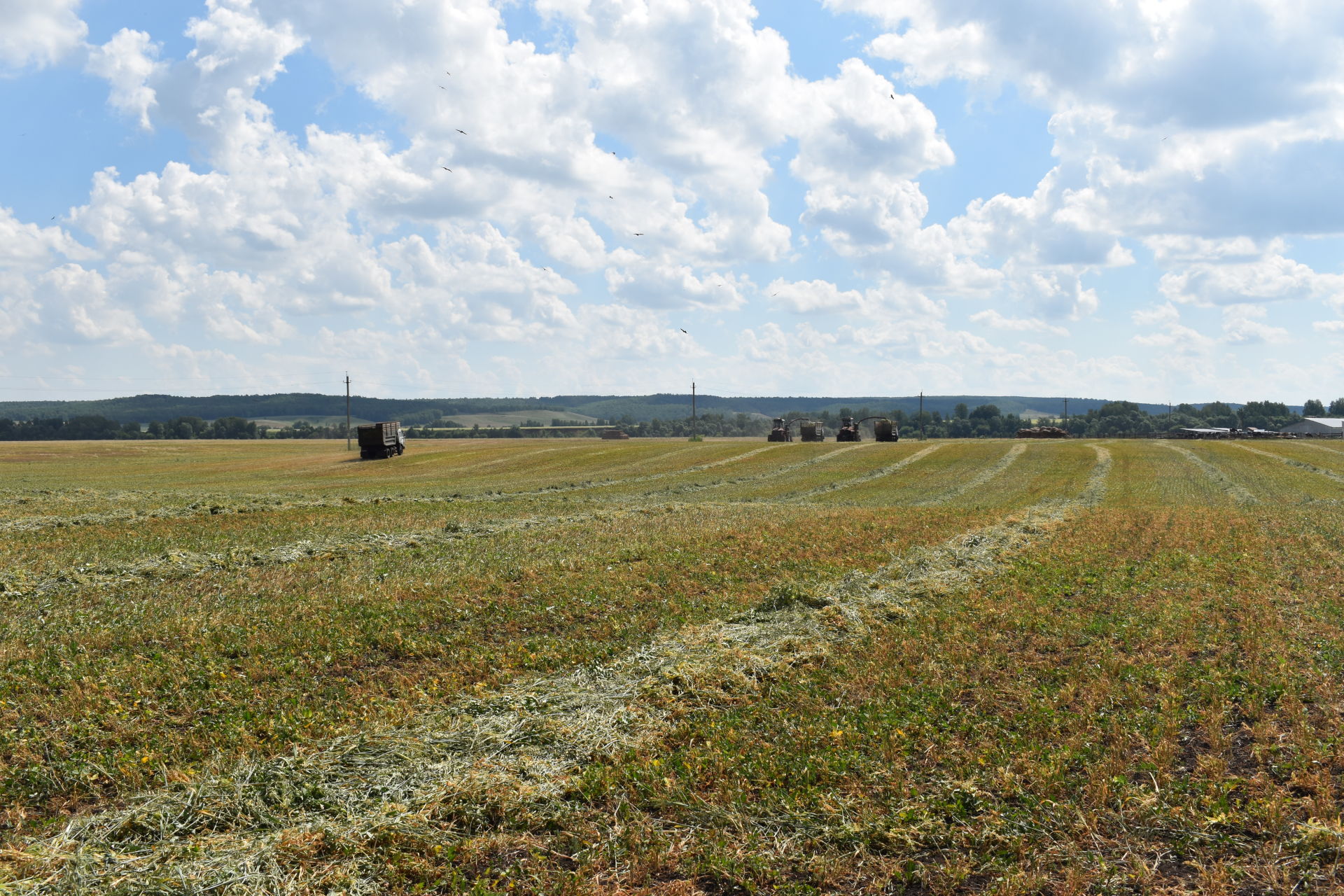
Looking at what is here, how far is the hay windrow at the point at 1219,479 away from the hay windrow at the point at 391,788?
3067 centimetres

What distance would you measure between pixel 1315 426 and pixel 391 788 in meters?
197

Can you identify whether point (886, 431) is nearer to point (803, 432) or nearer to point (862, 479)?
point (803, 432)

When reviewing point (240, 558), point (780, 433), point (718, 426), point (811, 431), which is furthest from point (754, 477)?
point (718, 426)

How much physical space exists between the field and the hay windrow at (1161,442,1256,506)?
1353 centimetres

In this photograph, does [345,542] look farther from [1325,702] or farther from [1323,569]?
[1323,569]

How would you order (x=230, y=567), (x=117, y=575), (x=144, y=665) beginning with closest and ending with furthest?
(x=144, y=665)
(x=117, y=575)
(x=230, y=567)

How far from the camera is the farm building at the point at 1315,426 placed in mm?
151375

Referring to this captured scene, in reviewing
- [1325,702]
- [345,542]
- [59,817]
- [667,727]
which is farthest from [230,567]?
[1325,702]

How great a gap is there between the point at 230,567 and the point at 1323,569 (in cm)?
2384

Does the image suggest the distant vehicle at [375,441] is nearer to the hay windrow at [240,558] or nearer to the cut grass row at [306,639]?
the hay windrow at [240,558]

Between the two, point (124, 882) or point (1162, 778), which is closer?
point (124, 882)

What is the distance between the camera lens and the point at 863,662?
1162 cm

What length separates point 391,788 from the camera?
7.75m

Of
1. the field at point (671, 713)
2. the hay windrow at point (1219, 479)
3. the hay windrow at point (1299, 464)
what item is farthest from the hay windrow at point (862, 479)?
the hay windrow at point (1299, 464)
